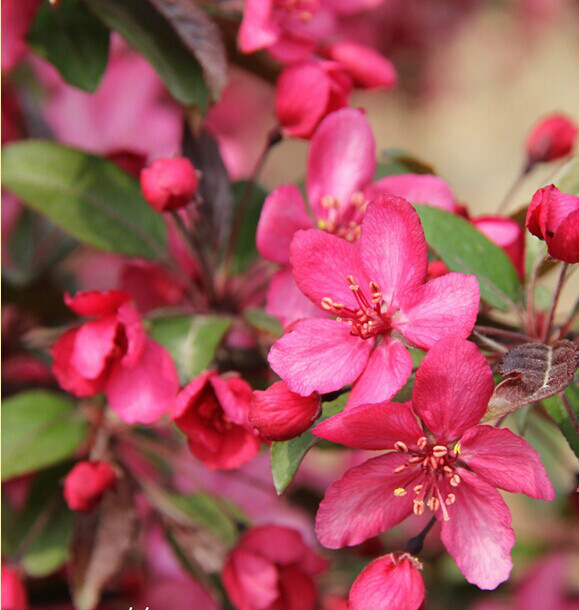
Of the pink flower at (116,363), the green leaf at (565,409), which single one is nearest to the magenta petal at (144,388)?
the pink flower at (116,363)

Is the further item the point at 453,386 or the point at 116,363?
the point at 116,363

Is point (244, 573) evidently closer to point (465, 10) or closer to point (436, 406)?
point (436, 406)

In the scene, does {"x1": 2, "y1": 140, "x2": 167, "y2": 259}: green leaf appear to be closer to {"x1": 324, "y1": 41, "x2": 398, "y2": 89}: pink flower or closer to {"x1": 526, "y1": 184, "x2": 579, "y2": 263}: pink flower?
{"x1": 324, "y1": 41, "x2": 398, "y2": 89}: pink flower

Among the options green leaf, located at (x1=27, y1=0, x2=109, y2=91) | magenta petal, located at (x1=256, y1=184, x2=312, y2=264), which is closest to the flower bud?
magenta petal, located at (x1=256, y1=184, x2=312, y2=264)

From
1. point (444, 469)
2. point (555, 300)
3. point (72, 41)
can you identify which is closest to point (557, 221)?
point (555, 300)

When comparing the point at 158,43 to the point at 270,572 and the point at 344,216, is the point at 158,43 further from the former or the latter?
the point at 270,572

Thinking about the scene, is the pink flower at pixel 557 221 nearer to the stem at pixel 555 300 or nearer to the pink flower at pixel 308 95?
the stem at pixel 555 300
